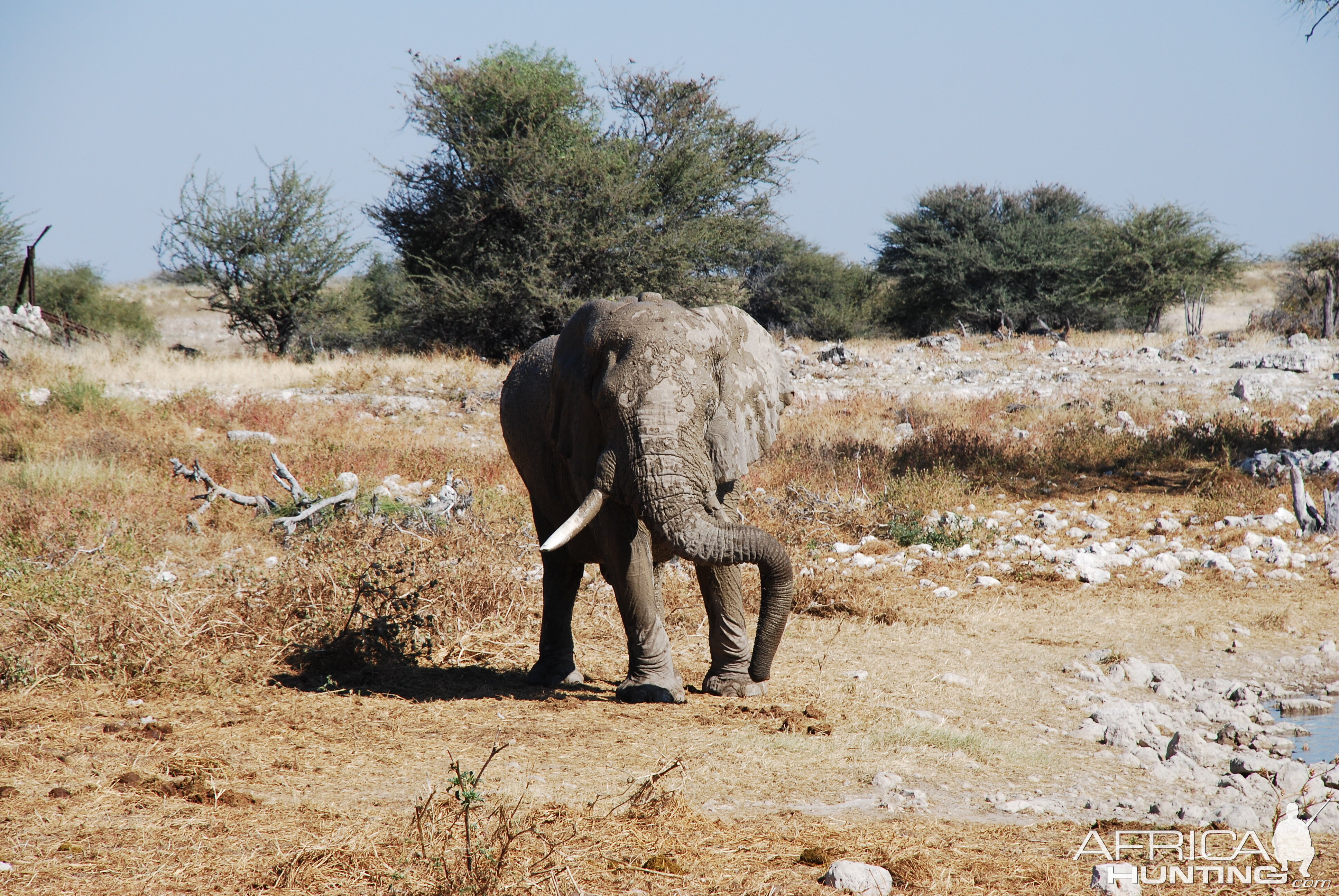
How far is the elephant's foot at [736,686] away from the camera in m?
6.06

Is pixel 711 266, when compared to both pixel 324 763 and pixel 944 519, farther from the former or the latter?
pixel 324 763

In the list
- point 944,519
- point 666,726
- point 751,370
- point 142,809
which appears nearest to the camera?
point 142,809

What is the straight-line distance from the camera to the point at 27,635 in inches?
231

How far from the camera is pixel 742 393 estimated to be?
5.66 metres

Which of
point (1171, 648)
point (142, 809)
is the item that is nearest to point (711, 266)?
point (1171, 648)

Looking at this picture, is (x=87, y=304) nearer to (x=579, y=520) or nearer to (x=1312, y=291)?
(x=579, y=520)

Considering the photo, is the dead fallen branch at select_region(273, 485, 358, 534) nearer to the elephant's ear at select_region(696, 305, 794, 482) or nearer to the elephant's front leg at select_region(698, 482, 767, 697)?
the elephant's front leg at select_region(698, 482, 767, 697)

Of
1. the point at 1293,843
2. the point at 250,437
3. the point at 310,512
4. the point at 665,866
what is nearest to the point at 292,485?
the point at 310,512

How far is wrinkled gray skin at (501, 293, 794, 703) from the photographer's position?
203 inches

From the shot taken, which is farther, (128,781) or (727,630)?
(727,630)

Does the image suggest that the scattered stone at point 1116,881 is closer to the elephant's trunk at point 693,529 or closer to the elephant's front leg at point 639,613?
the elephant's trunk at point 693,529

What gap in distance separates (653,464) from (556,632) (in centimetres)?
185

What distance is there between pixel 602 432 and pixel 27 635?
3498 millimetres

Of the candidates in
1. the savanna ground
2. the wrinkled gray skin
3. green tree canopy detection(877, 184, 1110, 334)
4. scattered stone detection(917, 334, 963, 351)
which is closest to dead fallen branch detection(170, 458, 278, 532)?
the savanna ground
